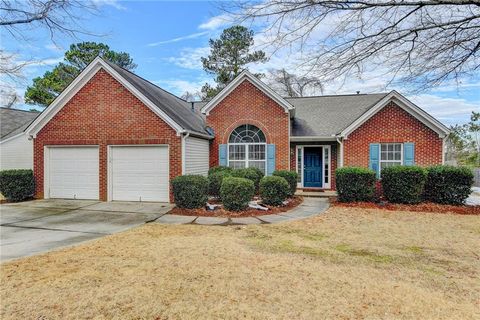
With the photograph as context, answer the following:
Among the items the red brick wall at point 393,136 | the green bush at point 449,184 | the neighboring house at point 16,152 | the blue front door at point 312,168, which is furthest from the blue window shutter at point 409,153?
the neighboring house at point 16,152

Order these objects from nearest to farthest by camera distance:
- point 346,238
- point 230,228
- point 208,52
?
point 346,238 < point 230,228 < point 208,52

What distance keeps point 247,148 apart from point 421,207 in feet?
25.0

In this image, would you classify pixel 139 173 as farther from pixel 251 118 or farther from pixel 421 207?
pixel 421 207

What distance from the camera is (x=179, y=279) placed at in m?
4.29

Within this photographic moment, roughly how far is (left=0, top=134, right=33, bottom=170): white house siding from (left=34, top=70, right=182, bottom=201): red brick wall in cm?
565

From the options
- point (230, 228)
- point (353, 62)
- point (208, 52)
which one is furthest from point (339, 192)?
point (208, 52)

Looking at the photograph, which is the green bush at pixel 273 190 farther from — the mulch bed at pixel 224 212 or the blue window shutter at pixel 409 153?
the blue window shutter at pixel 409 153

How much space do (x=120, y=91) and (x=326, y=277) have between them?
34.3 ft

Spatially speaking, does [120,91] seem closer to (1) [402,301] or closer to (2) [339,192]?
(2) [339,192]

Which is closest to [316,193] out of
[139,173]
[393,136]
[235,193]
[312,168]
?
[312,168]

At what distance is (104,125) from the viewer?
38.5 ft

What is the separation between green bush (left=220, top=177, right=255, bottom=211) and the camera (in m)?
9.39

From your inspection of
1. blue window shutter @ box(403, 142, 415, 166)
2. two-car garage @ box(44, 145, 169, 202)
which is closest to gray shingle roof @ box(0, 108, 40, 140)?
two-car garage @ box(44, 145, 169, 202)

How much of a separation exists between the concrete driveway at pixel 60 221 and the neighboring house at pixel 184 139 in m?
1.24
